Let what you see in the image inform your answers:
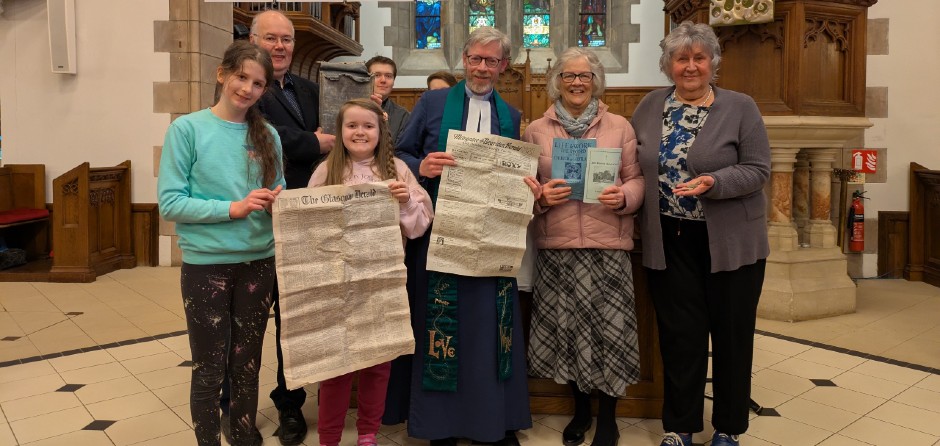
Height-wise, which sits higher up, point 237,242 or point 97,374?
point 237,242

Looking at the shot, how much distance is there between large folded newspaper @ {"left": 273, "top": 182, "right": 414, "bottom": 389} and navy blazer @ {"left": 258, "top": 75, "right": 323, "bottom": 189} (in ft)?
1.55

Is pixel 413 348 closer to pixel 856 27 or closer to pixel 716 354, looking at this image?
pixel 716 354

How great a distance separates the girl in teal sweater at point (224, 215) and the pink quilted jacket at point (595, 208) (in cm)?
101

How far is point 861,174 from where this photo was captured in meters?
6.16

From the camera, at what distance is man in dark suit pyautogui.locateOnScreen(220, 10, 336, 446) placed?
276 centimetres

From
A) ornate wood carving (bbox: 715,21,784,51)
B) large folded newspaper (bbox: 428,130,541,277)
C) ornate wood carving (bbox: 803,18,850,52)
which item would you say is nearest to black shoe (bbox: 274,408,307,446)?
large folded newspaper (bbox: 428,130,541,277)

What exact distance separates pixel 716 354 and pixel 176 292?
→ 459 cm

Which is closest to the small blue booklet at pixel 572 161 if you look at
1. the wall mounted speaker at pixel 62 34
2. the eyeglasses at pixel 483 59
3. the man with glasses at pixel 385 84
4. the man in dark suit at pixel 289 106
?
the eyeglasses at pixel 483 59

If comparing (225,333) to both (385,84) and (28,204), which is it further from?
(28,204)

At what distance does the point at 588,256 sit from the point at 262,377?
1.99 m

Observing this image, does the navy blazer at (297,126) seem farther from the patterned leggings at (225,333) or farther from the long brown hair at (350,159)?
the patterned leggings at (225,333)

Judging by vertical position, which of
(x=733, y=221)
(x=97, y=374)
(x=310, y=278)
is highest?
(x=733, y=221)

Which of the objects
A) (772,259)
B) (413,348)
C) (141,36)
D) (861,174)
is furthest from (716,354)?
(141,36)

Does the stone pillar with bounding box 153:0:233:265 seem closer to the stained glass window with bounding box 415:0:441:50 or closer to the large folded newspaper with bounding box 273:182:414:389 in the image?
the stained glass window with bounding box 415:0:441:50
